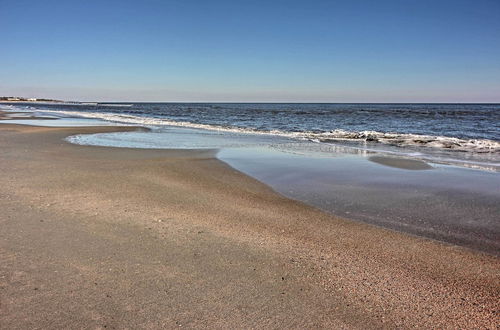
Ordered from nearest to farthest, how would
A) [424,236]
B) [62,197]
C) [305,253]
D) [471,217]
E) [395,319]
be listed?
1. [395,319]
2. [305,253]
3. [424,236]
4. [471,217]
5. [62,197]

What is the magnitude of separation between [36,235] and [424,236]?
16.7 feet

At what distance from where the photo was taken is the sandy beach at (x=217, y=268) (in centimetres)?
321

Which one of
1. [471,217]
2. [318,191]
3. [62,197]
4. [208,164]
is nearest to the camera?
[471,217]

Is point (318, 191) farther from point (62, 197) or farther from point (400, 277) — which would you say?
point (62, 197)

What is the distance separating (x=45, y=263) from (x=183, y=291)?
5.23ft

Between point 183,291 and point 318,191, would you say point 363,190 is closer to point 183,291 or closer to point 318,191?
point 318,191

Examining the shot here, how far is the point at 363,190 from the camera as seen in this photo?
8008 millimetres

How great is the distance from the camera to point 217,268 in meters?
4.07

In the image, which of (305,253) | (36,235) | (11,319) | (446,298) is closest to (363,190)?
(305,253)

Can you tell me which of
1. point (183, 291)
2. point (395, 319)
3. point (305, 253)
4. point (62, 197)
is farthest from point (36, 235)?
point (395, 319)

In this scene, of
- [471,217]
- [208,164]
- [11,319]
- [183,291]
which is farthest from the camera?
[208,164]

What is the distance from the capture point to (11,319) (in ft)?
9.93

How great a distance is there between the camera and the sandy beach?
321 cm

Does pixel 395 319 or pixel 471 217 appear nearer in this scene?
pixel 395 319
